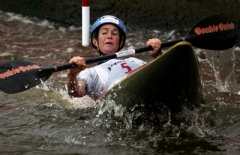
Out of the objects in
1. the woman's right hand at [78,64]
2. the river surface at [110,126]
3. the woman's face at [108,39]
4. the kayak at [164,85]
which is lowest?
the river surface at [110,126]

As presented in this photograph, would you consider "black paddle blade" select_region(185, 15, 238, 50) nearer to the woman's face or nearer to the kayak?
the kayak

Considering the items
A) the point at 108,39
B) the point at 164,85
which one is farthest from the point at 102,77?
the point at 164,85

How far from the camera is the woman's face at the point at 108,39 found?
19.9 feet

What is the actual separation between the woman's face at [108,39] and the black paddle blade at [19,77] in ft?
2.80

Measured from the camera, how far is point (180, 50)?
4730mm

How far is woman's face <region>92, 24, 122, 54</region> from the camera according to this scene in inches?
239

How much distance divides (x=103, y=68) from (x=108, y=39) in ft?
1.46

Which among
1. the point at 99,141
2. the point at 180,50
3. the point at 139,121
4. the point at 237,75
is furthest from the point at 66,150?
the point at 237,75

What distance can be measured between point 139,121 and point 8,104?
5.68 feet

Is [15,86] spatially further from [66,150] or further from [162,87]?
[162,87]

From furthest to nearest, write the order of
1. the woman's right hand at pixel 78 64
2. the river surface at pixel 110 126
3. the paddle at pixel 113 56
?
the paddle at pixel 113 56 → the woman's right hand at pixel 78 64 → the river surface at pixel 110 126

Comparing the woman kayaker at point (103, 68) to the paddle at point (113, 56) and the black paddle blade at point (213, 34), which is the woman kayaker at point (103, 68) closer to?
the paddle at point (113, 56)

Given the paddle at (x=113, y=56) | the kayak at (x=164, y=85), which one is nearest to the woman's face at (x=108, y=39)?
the paddle at (x=113, y=56)

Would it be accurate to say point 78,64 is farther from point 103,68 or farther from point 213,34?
point 213,34
